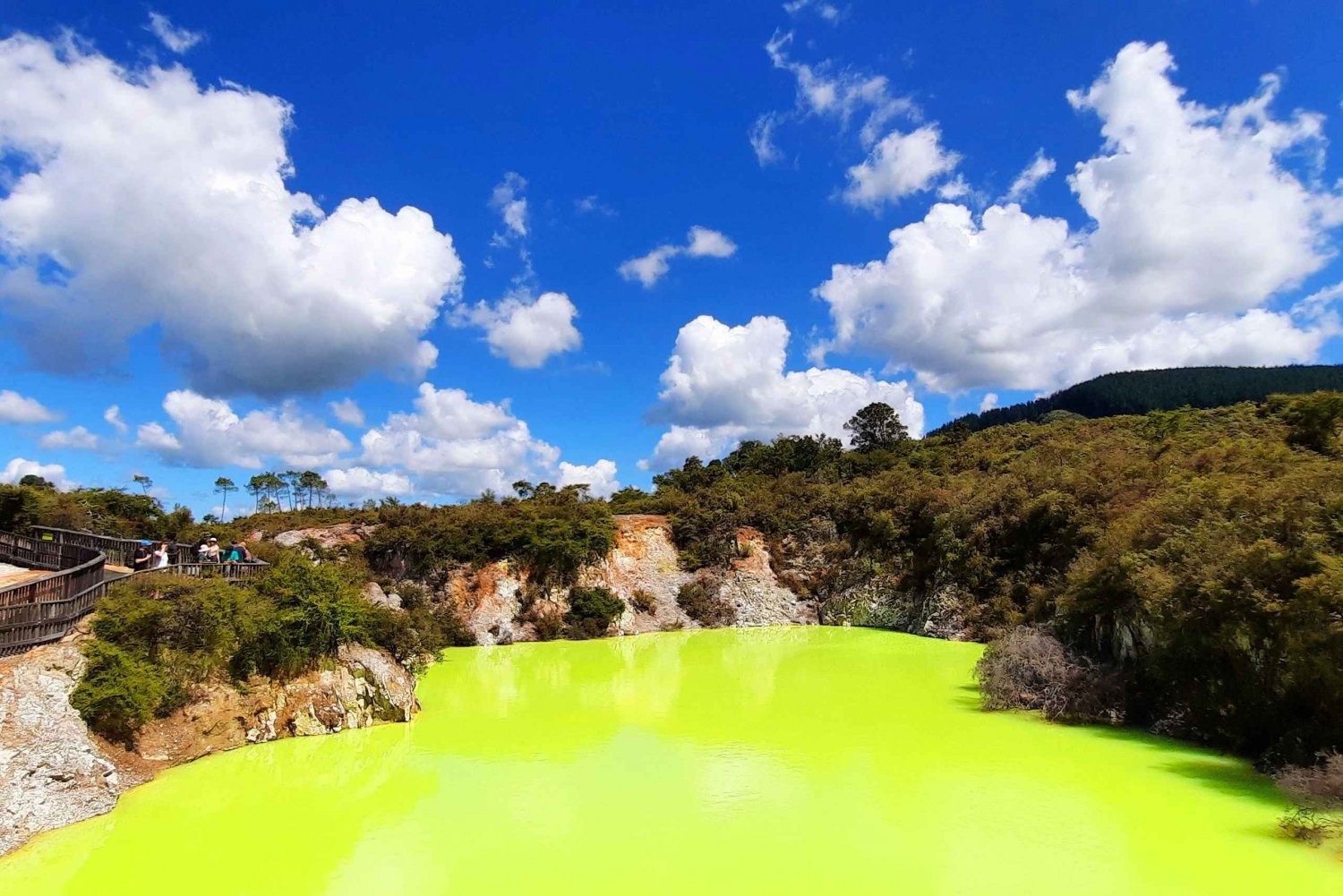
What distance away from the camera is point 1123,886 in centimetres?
811

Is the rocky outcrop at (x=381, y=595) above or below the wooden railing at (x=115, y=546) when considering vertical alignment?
below

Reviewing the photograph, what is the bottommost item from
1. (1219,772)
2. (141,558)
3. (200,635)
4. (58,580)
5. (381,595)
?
(1219,772)

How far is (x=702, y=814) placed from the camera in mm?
10672

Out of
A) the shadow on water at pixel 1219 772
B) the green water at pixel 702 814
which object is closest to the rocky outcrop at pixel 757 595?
the green water at pixel 702 814

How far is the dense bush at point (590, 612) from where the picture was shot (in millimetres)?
Answer: 33000

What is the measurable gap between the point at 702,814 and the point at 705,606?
2616 centimetres

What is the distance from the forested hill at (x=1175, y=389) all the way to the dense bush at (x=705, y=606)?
53736 millimetres

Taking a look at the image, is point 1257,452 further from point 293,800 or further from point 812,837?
point 293,800

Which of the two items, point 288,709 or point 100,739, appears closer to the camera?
point 100,739

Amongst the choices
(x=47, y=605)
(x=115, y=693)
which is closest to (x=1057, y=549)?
(x=115, y=693)

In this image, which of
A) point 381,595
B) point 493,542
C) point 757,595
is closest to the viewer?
point 381,595

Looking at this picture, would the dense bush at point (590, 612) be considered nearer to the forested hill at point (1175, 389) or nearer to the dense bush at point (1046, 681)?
the dense bush at point (1046, 681)

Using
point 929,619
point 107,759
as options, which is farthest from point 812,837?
point 929,619

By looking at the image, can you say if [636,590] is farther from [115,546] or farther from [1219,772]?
[1219,772]
